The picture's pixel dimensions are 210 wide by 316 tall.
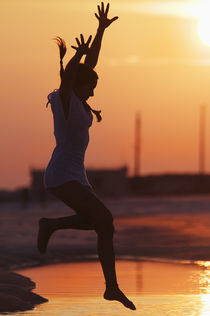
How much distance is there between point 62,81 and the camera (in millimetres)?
9383

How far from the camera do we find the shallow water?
11.7 metres

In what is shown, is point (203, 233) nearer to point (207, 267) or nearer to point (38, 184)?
point (207, 267)

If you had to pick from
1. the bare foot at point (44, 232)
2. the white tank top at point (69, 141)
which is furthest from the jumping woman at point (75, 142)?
the bare foot at point (44, 232)

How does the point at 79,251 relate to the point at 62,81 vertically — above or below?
below

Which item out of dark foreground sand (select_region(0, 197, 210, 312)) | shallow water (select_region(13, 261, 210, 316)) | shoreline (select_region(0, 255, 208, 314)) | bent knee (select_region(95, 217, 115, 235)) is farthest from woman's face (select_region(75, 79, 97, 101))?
dark foreground sand (select_region(0, 197, 210, 312))

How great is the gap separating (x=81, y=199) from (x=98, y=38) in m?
1.75

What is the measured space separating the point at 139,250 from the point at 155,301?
9.69m

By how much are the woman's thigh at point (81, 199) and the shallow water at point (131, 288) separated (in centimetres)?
213

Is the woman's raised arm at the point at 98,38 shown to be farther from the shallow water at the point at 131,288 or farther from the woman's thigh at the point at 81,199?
the shallow water at the point at 131,288

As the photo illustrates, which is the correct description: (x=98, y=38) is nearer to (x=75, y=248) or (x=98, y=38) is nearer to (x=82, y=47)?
(x=82, y=47)

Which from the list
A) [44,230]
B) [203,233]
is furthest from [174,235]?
[44,230]

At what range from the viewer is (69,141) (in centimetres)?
936

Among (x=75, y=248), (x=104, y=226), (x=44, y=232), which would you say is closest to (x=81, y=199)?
(x=104, y=226)

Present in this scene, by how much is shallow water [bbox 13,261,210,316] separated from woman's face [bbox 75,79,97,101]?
283 centimetres
